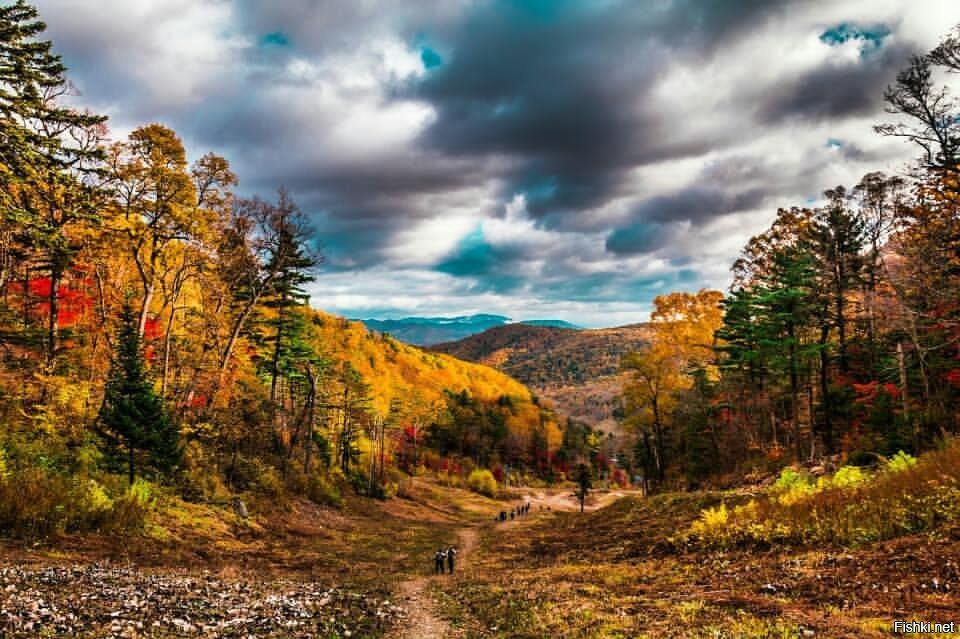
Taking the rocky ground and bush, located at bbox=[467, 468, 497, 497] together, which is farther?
bush, located at bbox=[467, 468, 497, 497]

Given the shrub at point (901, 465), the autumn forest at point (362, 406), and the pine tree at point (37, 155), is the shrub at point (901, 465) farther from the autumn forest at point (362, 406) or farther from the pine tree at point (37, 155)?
the pine tree at point (37, 155)

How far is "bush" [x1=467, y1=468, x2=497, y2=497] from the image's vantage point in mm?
87562

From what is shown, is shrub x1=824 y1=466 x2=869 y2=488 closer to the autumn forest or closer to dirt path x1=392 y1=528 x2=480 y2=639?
the autumn forest

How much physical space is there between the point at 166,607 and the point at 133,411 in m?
15.8

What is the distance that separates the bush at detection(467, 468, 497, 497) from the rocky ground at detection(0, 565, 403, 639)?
76.9 m

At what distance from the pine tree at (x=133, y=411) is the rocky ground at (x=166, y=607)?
10960 millimetres

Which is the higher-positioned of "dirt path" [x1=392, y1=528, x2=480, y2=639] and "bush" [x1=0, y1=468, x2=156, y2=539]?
"bush" [x1=0, y1=468, x2=156, y2=539]

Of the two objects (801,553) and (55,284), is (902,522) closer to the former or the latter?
(801,553)

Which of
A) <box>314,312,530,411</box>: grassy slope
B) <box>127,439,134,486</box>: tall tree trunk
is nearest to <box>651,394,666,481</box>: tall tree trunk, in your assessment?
<box>314,312,530,411</box>: grassy slope

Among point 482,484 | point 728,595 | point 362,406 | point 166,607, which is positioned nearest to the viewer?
point 166,607

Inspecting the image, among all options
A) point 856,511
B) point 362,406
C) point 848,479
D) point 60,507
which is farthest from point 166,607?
point 362,406

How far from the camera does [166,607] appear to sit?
31.9ft

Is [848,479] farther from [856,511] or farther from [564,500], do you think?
[564,500]

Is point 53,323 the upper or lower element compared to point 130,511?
upper
